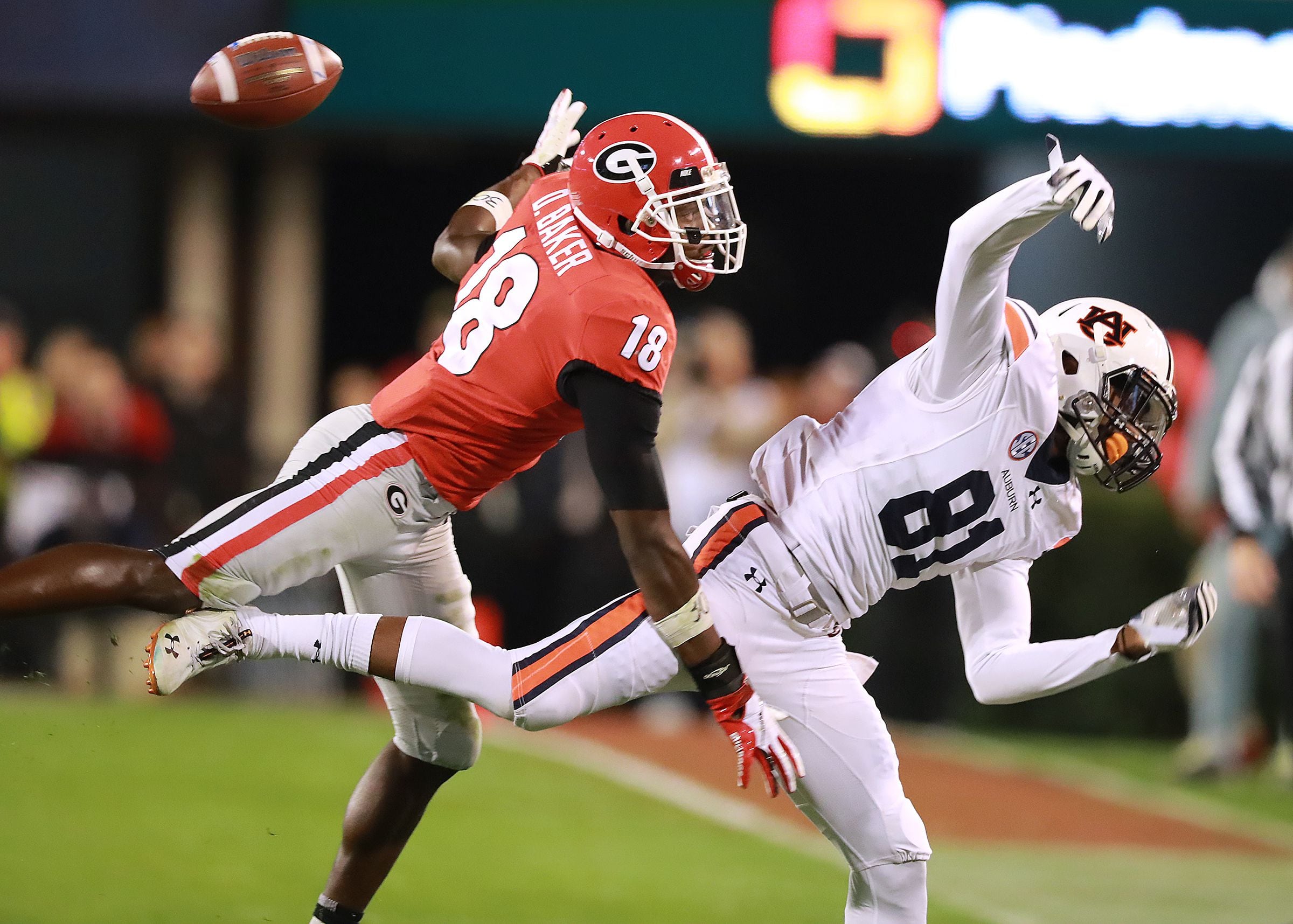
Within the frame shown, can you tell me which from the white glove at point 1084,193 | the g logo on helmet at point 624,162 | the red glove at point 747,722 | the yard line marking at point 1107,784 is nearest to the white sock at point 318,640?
the red glove at point 747,722

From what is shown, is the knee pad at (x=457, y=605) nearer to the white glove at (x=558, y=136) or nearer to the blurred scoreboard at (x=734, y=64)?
the white glove at (x=558, y=136)

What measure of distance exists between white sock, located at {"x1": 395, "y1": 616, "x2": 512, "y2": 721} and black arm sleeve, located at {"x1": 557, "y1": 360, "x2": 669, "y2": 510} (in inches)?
18.7

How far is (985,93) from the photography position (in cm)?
974

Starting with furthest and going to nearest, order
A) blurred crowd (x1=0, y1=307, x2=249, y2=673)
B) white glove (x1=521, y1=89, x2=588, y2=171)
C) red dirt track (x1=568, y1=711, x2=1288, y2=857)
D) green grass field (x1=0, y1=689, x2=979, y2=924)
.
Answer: blurred crowd (x1=0, y1=307, x2=249, y2=673), red dirt track (x1=568, y1=711, x2=1288, y2=857), green grass field (x1=0, y1=689, x2=979, y2=924), white glove (x1=521, y1=89, x2=588, y2=171)

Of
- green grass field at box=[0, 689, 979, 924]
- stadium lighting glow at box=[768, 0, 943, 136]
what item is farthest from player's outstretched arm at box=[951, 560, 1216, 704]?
stadium lighting glow at box=[768, 0, 943, 136]

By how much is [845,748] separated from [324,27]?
22.5 feet

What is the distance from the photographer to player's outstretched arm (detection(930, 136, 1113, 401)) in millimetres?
3498

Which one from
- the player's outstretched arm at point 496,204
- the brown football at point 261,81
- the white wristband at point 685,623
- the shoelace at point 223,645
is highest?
the brown football at point 261,81

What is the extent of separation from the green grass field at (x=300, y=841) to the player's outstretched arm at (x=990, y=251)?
2304 millimetres

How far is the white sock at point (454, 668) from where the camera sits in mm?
3916

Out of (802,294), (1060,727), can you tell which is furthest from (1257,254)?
(1060,727)

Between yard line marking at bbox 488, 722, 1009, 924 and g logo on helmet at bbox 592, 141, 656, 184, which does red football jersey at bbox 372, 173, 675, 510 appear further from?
yard line marking at bbox 488, 722, 1009, 924

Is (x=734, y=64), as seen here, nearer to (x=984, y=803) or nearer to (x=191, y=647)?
(x=984, y=803)

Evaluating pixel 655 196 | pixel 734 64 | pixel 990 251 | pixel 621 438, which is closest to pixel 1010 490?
pixel 990 251
